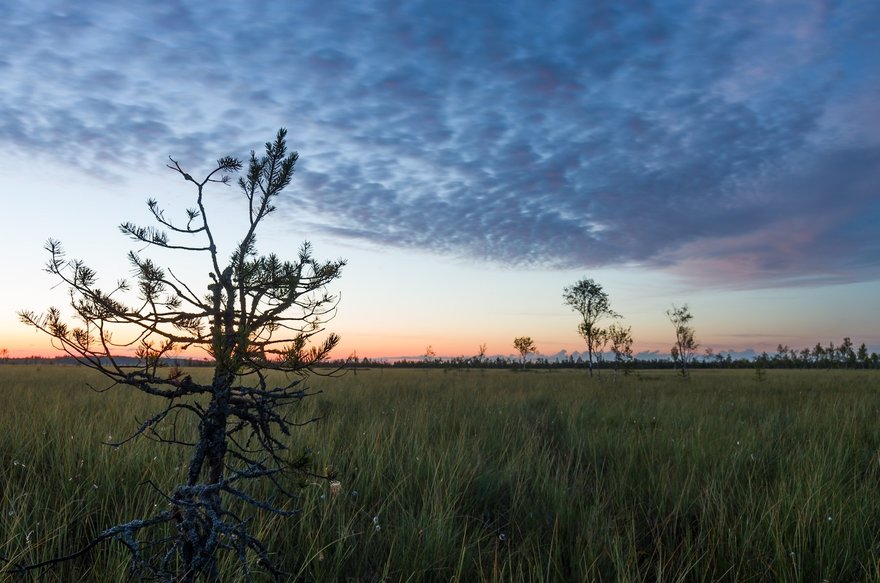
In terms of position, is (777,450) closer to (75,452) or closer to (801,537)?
(801,537)

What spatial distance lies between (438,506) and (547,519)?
903mm

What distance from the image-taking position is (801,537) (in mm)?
3367

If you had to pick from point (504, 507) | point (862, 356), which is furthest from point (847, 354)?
point (504, 507)

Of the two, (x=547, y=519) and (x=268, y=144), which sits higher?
(x=268, y=144)

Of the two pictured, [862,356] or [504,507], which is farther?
[862,356]

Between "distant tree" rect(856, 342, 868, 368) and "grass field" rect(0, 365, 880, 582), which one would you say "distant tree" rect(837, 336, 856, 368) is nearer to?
"distant tree" rect(856, 342, 868, 368)

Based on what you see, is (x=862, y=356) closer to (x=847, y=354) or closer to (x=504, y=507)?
(x=847, y=354)

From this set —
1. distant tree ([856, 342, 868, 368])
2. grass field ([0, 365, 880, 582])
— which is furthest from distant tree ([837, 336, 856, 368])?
grass field ([0, 365, 880, 582])

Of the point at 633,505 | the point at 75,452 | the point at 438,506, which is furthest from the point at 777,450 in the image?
the point at 75,452

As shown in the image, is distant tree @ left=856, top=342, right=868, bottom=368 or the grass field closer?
the grass field

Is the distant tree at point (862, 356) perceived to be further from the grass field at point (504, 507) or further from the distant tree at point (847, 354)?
the grass field at point (504, 507)

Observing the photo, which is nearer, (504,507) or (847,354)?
(504,507)

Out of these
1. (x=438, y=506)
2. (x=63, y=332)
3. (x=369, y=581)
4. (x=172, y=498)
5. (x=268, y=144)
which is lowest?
(x=369, y=581)

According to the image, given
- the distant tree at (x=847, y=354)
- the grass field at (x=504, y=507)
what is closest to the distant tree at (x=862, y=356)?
the distant tree at (x=847, y=354)
